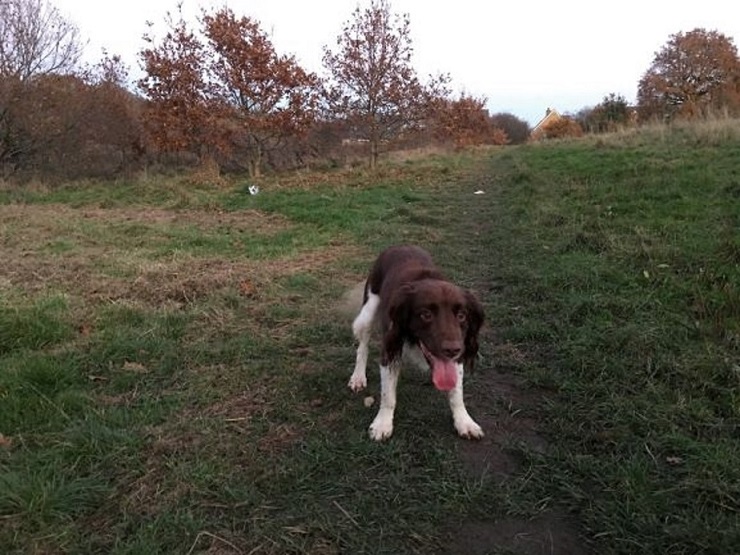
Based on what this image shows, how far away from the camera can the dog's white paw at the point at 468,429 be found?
316cm

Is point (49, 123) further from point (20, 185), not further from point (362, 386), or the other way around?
point (362, 386)

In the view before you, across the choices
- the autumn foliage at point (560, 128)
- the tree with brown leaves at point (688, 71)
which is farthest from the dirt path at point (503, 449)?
the autumn foliage at point (560, 128)

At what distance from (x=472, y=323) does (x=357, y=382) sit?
983 millimetres

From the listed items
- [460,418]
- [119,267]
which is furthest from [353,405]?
[119,267]

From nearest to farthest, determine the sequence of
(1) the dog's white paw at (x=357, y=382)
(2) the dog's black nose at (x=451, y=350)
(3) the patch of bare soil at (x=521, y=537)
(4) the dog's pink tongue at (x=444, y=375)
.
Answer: (3) the patch of bare soil at (x=521, y=537)
(2) the dog's black nose at (x=451, y=350)
(4) the dog's pink tongue at (x=444, y=375)
(1) the dog's white paw at (x=357, y=382)

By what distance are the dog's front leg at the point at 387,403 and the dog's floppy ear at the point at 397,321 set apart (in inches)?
2.8

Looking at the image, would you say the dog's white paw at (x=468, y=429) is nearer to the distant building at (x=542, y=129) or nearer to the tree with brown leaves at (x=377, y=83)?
the tree with brown leaves at (x=377, y=83)

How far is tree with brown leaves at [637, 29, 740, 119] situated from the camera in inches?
1574

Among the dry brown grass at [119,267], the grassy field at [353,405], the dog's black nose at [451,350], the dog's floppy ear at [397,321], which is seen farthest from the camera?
the dry brown grass at [119,267]

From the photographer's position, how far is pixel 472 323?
3.17 m

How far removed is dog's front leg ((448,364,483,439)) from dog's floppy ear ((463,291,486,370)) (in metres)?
0.10

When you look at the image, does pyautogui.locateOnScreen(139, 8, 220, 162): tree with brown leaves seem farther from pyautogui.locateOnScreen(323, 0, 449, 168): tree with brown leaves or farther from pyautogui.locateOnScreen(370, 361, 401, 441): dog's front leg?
pyautogui.locateOnScreen(370, 361, 401, 441): dog's front leg

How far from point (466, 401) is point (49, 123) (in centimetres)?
1891

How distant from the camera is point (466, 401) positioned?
11.8 feet
